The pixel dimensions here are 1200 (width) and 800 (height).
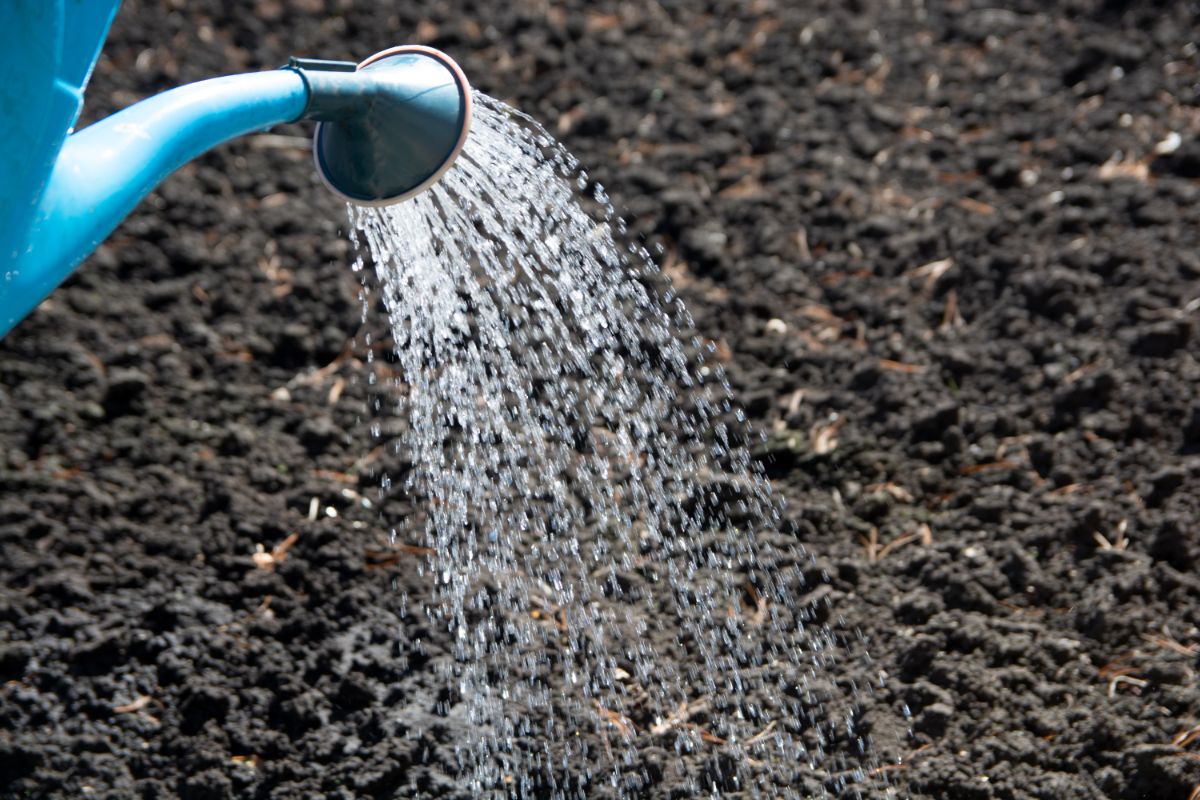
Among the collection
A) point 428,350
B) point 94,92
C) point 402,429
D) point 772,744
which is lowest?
point 772,744

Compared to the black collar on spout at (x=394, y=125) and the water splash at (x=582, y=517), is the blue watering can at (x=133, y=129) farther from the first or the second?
the water splash at (x=582, y=517)

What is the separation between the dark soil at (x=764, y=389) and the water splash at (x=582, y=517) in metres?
0.09

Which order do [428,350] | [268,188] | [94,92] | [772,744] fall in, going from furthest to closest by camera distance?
1. [94,92]
2. [268,188]
3. [428,350]
4. [772,744]

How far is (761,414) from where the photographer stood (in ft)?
8.61

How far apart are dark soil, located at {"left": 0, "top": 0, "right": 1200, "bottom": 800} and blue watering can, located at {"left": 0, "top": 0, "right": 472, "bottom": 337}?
2.66ft

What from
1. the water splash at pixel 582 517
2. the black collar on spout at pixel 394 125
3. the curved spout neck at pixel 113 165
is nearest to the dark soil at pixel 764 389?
the water splash at pixel 582 517

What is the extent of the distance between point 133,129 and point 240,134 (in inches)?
9.2

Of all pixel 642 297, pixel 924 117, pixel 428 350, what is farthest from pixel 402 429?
pixel 924 117

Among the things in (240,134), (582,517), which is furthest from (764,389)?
(240,134)

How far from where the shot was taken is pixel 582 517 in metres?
2.41

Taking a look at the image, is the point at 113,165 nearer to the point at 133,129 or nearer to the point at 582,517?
the point at 133,129

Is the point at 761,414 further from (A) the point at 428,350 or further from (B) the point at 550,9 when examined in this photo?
(B) the point at 550,9

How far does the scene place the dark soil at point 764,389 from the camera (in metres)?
2.07

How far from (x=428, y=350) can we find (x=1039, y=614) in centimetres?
135
